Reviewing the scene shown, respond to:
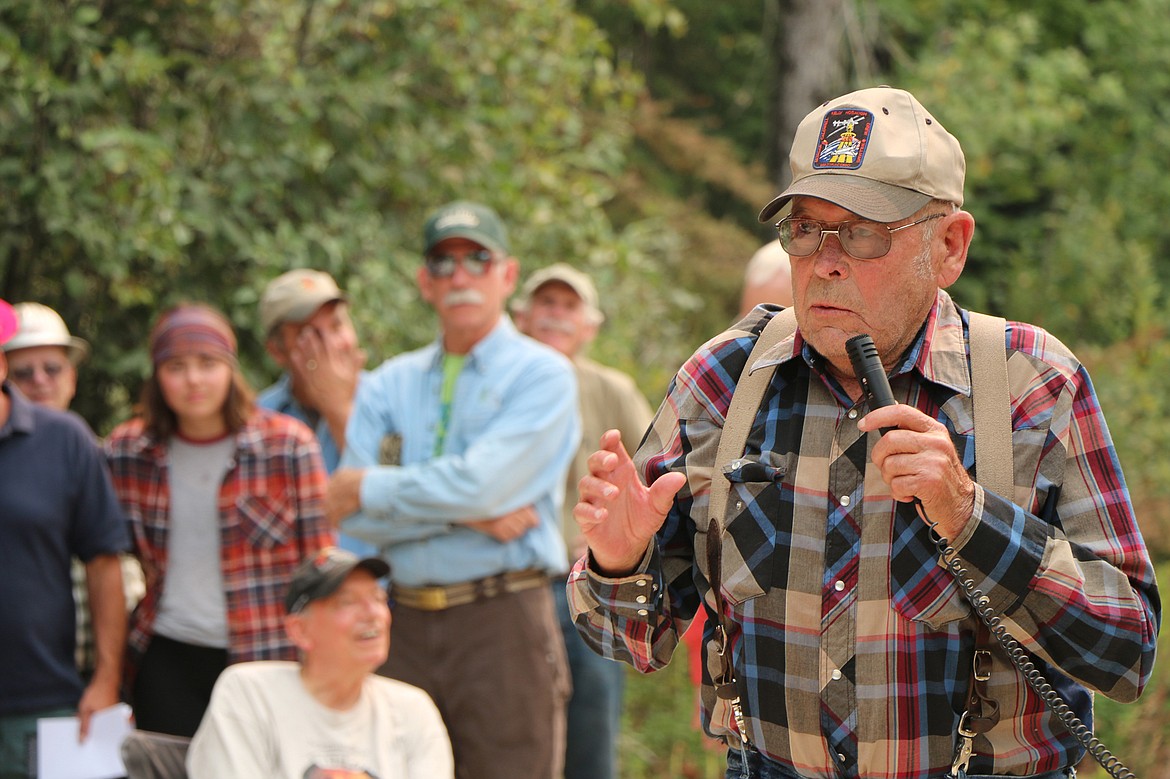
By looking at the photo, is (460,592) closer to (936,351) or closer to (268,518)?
(268,518)

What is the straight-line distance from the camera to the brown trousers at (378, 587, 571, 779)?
16.0 ft

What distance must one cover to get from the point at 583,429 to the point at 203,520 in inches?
68.4

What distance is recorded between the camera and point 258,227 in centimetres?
683

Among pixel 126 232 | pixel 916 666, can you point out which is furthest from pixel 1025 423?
pixel 126 232

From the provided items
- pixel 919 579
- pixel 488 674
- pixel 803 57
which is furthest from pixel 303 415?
pixel 803 57

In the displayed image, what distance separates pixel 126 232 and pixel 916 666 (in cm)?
473

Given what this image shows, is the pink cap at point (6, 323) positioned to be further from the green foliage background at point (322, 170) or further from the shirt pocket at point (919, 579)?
the shirt pocket at point (919, 579)

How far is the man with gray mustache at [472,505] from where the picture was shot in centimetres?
479

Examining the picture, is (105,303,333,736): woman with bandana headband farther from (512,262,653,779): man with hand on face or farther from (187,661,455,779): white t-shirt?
(512,262,653,779): man with hand on face

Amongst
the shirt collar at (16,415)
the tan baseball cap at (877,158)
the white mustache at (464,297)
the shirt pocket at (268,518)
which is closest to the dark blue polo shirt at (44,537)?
the shirt collar at (16,415)

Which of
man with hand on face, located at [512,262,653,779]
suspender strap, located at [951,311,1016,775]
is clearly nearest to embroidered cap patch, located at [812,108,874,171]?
suspender strap, located at [951,311,1016,775]

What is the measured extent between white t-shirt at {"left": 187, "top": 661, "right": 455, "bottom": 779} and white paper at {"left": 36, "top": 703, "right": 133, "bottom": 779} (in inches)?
16.7

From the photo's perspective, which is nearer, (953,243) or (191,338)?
(953,243)

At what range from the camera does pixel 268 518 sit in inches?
200
